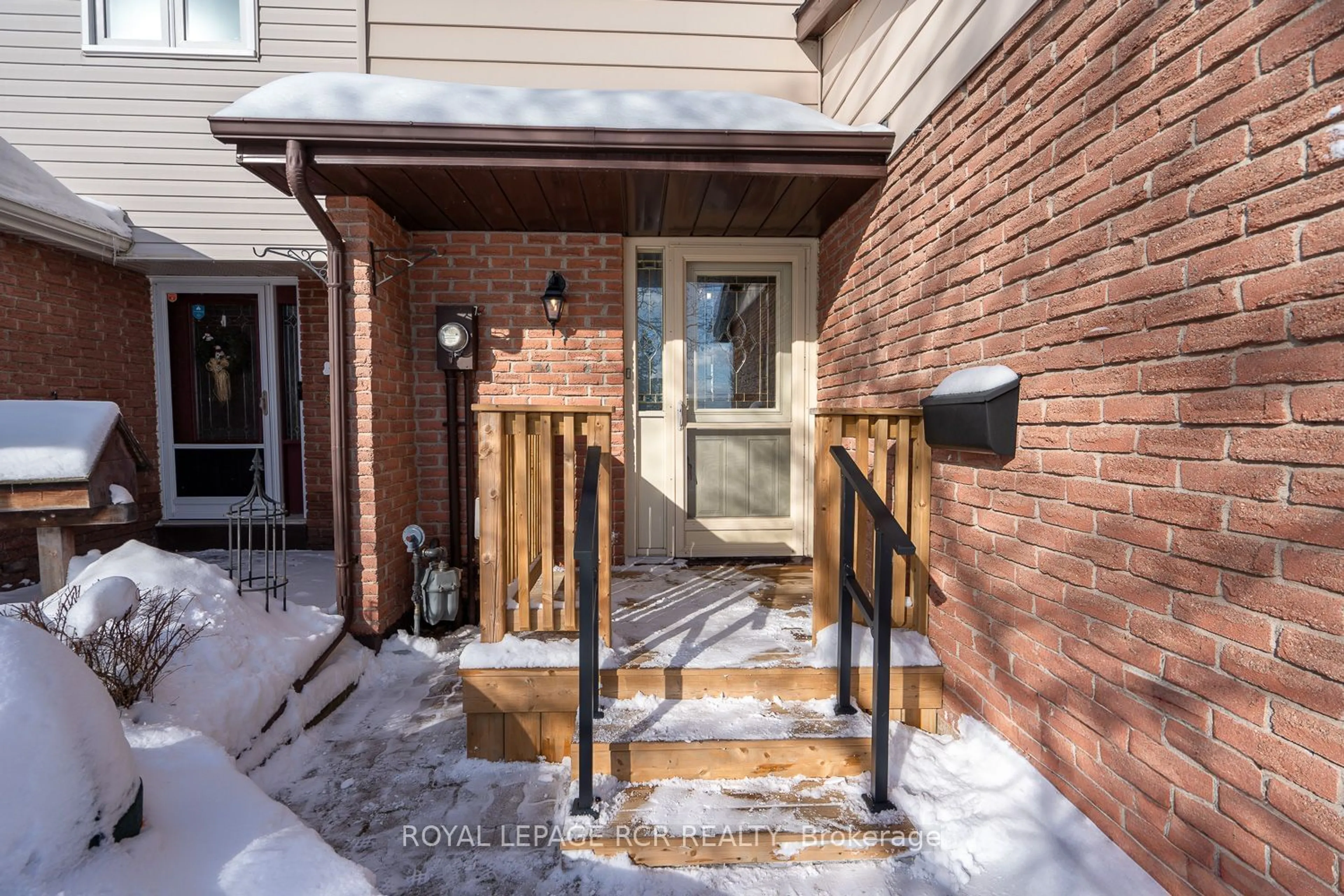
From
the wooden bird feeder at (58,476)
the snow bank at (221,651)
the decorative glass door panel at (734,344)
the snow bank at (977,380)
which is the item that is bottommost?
the snow bank at (221,651)

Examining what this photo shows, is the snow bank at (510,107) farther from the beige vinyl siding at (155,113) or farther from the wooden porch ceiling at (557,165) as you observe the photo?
the beige vinyl siding at (155,113)

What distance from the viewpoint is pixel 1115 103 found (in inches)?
59.3

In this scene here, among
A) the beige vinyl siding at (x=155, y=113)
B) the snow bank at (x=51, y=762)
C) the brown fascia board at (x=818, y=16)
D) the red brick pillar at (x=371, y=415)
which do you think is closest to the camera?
the snow bank at (x=51, y=762)

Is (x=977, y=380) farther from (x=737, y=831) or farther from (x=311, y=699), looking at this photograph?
(x=311, y=699)

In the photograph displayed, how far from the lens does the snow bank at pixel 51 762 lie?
985 millimetres

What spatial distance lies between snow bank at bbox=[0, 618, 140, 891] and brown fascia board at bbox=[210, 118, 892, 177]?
228cm

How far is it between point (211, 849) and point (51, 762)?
0.38m

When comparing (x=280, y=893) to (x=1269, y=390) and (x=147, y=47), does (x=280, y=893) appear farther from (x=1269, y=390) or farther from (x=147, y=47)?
(x=147, y=47)

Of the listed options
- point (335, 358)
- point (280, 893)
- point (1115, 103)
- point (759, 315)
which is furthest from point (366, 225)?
point (1115, 103)

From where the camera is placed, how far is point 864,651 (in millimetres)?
2270

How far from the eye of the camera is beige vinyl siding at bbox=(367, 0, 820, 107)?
3.46m

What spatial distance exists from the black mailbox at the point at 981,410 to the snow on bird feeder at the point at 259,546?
2906 mm

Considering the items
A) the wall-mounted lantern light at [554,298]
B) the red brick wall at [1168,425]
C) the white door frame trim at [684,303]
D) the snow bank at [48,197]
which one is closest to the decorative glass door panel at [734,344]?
the white door frame trim at [684,303]

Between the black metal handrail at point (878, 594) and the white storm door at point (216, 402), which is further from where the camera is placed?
the white storm door at point (216, 402)
